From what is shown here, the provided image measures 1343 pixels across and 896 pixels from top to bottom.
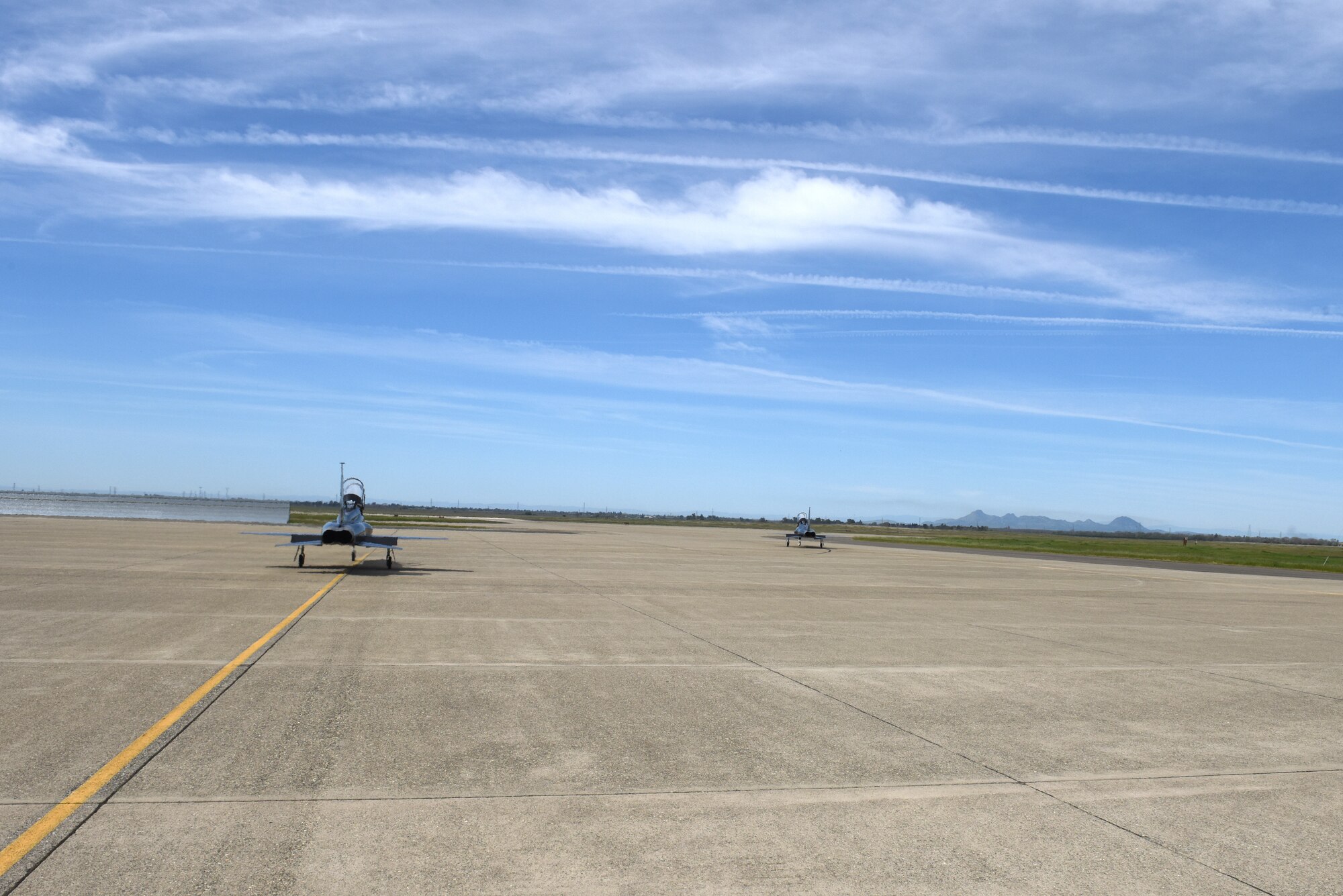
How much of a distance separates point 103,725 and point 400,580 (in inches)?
639

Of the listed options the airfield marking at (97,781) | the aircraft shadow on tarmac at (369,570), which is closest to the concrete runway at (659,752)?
the airfield marking at (97,781)

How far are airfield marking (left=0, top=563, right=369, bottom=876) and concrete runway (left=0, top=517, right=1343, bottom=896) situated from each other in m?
0.09

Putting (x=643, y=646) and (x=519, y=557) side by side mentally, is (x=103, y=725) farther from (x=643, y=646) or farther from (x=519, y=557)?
(x=519, y=557)

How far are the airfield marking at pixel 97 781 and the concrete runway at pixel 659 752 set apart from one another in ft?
0.28

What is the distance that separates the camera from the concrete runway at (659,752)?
5156mm

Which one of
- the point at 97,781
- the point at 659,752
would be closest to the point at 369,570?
the point at 659,752

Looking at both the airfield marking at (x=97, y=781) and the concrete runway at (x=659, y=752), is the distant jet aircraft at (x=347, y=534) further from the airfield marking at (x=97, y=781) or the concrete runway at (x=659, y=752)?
the airfield marking at (x=97, y=781)

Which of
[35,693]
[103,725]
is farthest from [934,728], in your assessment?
[35,693]

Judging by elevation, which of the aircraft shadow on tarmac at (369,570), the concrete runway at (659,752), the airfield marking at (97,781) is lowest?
the aircraft shadow on tarmac at (369,570)

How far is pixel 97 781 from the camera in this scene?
6.34 metres

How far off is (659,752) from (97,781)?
3.74m

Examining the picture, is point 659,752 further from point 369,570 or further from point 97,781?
point 369,570

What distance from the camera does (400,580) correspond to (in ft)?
78.5

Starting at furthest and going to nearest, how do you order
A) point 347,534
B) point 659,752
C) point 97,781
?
point 347,534 < point 659,752 < point 97,781
